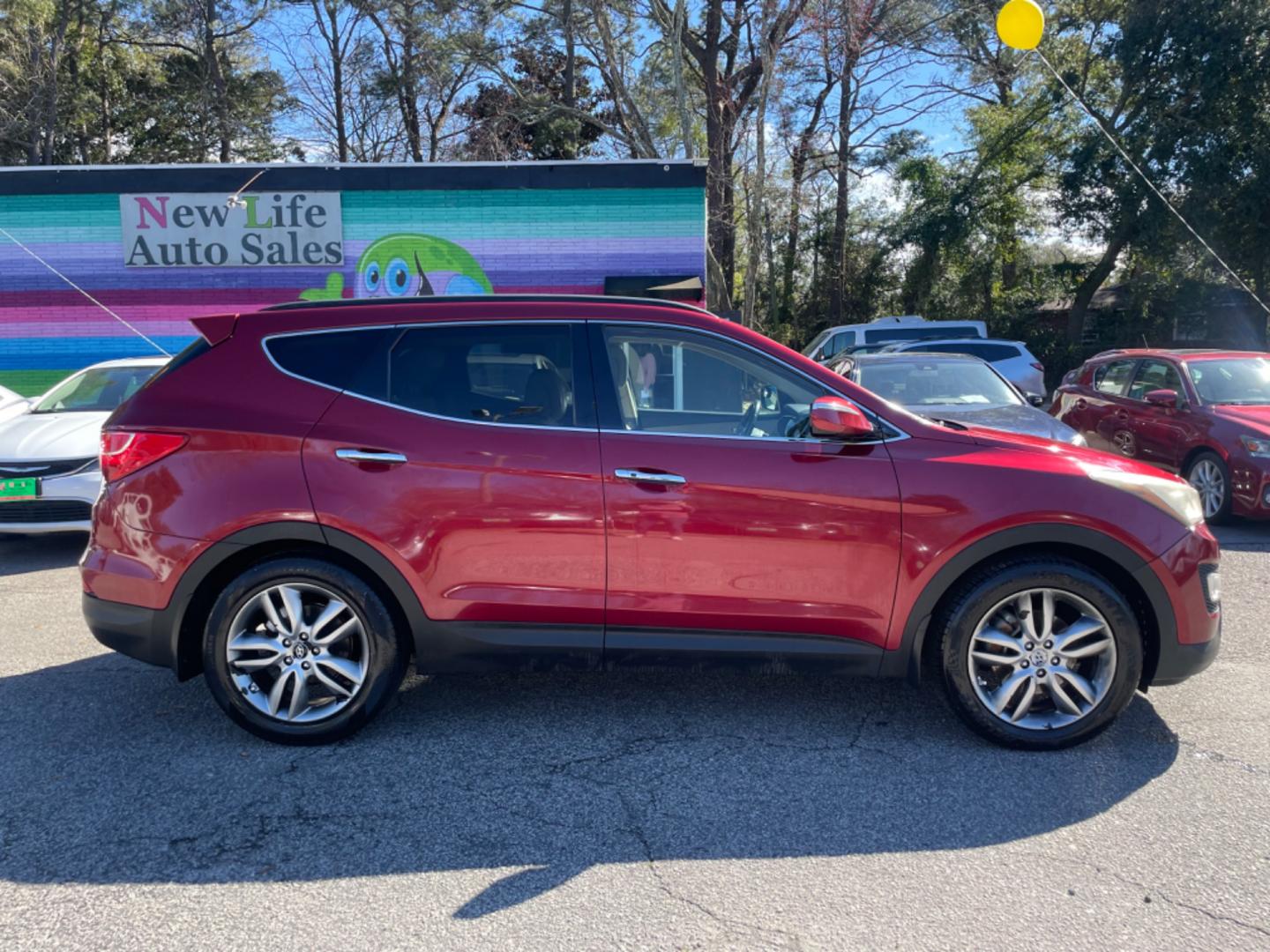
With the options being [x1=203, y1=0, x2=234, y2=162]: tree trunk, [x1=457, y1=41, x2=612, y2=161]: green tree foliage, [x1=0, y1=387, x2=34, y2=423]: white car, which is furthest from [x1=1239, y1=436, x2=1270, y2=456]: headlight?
[x1=203, y1=0, x2=234, y2=162]: tree trunk

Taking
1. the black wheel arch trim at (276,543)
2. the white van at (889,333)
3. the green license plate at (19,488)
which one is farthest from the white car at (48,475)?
the white van at (889,333)

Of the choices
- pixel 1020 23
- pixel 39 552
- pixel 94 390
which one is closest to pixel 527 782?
pixel 39 552

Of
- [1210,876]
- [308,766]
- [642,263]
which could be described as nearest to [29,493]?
[308,766]

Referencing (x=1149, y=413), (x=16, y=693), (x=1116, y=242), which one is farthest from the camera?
(x=1116, y=242)

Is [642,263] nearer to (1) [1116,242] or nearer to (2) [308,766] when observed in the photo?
(2) [308,766]

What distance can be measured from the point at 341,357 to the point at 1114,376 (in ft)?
29.7

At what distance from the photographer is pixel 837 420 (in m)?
3.75

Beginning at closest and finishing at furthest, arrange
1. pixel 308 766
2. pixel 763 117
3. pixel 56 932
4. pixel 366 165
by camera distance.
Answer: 1. pixel 56 932
2. pixel 308 766
3. pixel 366 165
4. pixel 763 117

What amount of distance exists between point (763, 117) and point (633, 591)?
1984 centimetres

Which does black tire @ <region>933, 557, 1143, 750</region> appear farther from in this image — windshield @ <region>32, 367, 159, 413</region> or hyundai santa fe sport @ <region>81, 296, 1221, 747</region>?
windshield @ <region>32, 367, 159, 413</region>

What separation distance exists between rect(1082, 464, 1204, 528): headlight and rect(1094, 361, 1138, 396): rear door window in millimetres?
6749

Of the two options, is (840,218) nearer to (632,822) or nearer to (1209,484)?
(1209,484)

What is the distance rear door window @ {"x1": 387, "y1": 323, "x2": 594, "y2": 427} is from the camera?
3.98 metres

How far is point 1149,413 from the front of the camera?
30.8 feet
